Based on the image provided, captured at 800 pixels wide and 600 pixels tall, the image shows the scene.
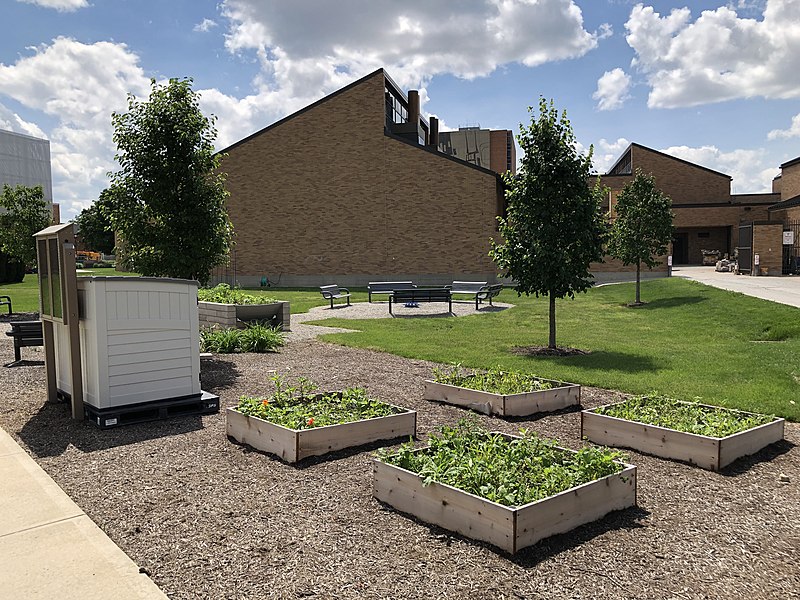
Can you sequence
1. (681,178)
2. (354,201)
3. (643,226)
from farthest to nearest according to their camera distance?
1. (681,178)
2. (354,201)
3. (643,226)

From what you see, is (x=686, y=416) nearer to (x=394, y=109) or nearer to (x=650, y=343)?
(x=650, y=343)

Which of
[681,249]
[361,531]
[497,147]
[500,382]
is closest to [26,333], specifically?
[500,382]

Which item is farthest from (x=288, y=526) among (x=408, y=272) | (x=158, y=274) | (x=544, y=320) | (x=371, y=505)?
(x=408, y=272)

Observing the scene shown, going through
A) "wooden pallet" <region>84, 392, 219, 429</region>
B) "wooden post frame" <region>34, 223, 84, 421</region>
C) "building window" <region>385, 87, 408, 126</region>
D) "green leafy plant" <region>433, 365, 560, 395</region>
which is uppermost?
"building window" <region>385, 87, 408, 126</region>

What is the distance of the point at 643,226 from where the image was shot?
24469 millimetres

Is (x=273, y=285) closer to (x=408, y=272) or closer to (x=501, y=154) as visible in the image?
(x=408, y=272)

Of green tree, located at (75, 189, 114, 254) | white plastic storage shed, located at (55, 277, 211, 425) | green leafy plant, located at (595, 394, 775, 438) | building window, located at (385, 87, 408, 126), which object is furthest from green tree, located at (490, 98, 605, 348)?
green tree, located at (75, 189, 114, 254)

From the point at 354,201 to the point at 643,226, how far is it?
809 inches

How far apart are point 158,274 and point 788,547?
385 inches

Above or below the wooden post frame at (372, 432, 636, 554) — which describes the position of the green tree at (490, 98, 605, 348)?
above

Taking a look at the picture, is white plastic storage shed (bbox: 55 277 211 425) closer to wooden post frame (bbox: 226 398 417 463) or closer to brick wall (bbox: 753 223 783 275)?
wooden post frame (bbox: 226 398 417 463)

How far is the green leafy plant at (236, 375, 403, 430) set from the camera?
6.31m

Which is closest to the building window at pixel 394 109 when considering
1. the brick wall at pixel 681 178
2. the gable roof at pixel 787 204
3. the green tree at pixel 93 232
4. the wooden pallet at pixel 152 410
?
the brick wall at pixel 681 178

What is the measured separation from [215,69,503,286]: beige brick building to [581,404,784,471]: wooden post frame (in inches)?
1286
